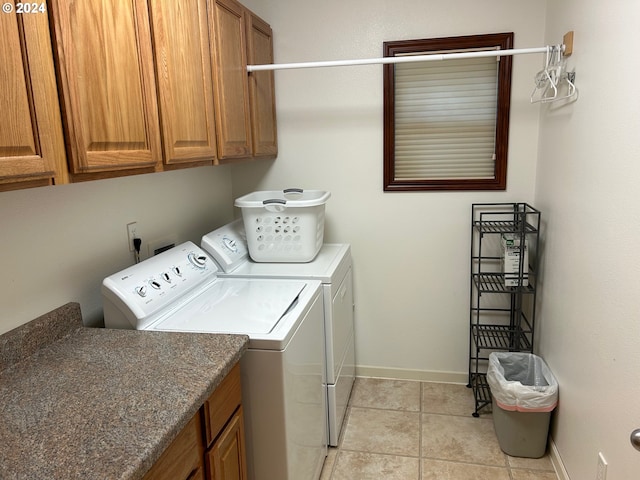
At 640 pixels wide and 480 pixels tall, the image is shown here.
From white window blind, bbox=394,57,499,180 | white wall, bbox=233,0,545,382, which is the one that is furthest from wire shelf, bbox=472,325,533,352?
white window blind, bbox=394,57,499,180

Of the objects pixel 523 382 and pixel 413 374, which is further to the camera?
pixel 413 374

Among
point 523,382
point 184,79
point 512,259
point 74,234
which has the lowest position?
point 523,382

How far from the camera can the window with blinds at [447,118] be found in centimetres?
253

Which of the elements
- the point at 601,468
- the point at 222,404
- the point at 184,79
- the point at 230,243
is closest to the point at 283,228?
the point at 230,243

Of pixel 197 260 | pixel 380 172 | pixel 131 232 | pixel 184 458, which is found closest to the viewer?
pixel 184 458

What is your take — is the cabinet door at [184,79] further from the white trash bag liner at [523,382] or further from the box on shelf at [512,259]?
the white trash bag liner at [523,382]

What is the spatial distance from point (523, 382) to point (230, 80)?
2096 mm

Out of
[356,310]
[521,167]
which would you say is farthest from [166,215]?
[521,167]

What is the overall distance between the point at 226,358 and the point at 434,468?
137 centimetres

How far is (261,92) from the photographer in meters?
2.50

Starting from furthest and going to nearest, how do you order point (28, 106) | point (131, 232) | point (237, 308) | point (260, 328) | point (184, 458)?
point (131, 232) < point (237, 308) < point (260, 328) < point (184, 458) < point (28, 106)

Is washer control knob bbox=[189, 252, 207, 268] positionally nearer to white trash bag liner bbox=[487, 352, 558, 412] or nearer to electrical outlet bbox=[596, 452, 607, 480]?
white trash bag liner bbox=[487, 352, 558, 412]

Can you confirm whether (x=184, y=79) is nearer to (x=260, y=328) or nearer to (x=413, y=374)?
(x=260, y=328)

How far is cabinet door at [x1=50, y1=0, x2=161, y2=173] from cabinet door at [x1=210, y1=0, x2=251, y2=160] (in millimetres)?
491
